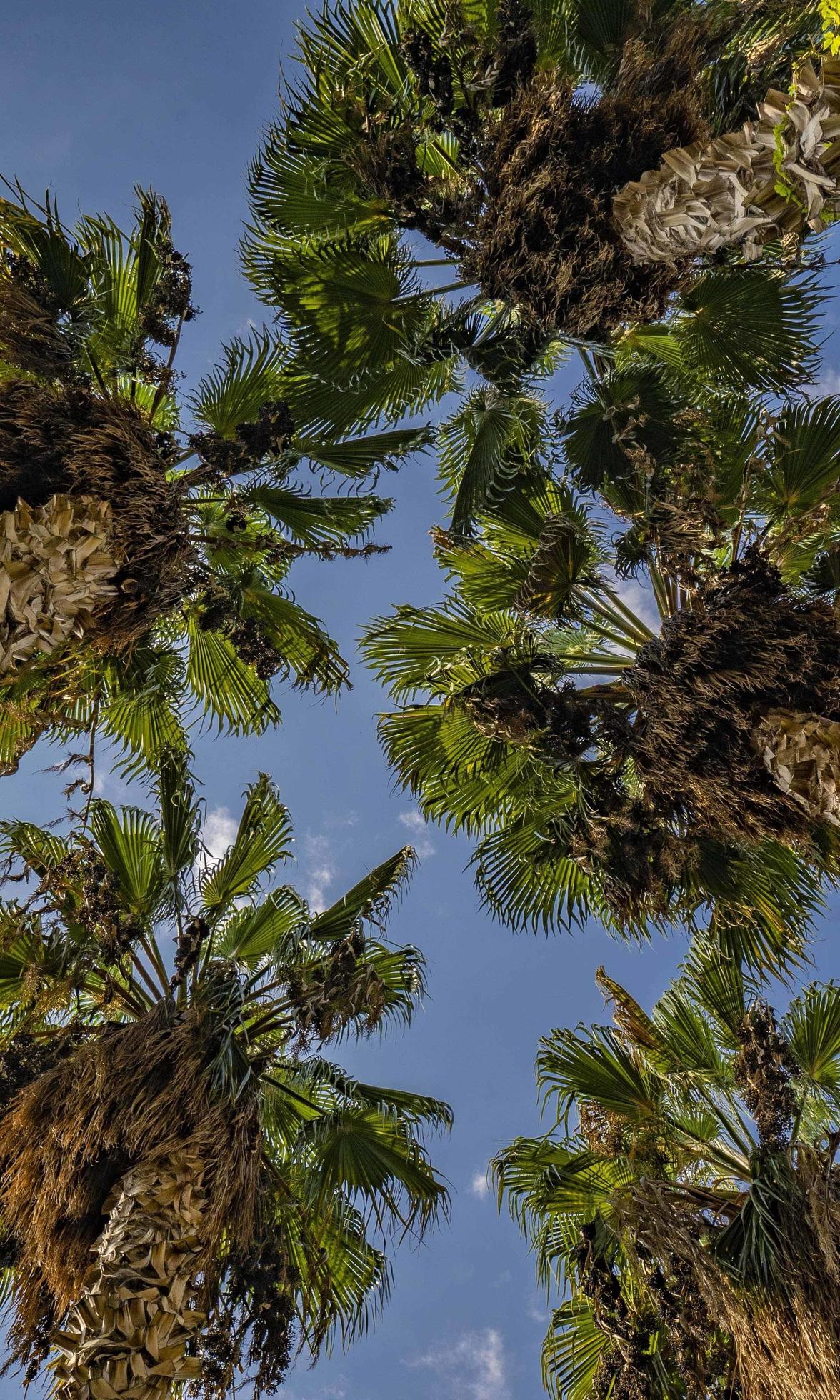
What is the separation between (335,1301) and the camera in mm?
4523

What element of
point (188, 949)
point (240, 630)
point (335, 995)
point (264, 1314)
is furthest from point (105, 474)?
point (264, 1314)

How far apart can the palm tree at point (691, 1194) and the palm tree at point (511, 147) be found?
14.5ft

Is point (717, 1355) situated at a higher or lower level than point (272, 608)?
lower

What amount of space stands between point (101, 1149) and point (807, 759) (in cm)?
394

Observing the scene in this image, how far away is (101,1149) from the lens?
12.3ft

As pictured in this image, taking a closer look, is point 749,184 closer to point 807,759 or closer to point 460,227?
point 460,227

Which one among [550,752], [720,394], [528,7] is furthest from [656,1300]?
[528,7]

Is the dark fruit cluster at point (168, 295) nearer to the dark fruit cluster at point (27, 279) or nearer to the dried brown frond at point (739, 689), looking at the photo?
the dark fruit cluster at point (27, 279)

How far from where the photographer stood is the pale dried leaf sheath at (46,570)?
3717mm

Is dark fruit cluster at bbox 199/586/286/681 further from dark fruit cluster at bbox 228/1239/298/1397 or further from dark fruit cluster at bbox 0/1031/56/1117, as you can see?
dark fruit cluster at bbox 228/1239/298/1397

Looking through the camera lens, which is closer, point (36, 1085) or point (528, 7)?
point (36, 1085)

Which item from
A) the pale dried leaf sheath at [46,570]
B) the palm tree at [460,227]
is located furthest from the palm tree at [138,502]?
the palm tree at [460,227]

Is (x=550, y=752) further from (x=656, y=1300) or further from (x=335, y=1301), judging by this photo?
(x=335, y=1301)

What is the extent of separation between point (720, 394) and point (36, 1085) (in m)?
5.87
